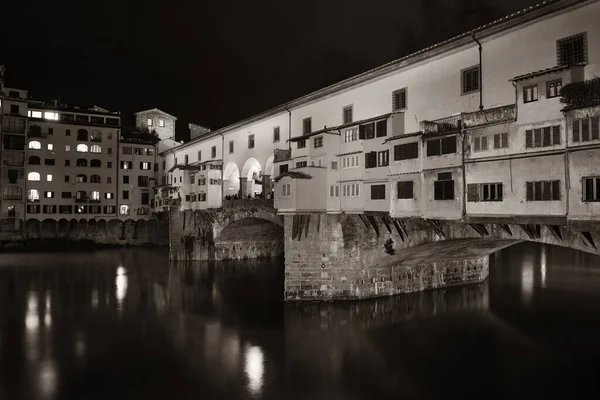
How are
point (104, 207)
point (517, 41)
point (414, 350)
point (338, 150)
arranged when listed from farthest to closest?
point (104, 207), point (338, 150), point (414, 350), point (517, 41)

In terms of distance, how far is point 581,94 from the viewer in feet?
47.4

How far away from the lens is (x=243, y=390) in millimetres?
16094

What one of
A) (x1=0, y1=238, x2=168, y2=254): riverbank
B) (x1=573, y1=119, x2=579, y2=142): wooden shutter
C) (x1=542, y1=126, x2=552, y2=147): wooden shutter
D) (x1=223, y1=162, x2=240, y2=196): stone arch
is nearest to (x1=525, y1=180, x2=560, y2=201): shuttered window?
(x1=542, y1=126, x2=552, y2=147): wooden shutter

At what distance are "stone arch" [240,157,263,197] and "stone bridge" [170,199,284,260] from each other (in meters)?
3.18

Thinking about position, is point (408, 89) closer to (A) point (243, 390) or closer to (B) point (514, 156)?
(B) point (514, 156)

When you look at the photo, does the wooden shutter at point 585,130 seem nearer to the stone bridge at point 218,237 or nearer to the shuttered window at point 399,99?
the shuttered window at point 399,99

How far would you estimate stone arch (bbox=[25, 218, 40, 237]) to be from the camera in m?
58.6

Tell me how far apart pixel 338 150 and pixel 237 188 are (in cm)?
1897

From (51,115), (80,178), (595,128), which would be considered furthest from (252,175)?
(51,115)

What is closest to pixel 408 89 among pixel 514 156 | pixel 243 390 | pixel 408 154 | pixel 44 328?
pixel 408 154

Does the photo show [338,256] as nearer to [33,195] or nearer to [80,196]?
[80,196]

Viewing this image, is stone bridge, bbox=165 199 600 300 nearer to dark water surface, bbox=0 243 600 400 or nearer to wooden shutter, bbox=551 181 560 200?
wooden shutter, bbox=551 181 560 200

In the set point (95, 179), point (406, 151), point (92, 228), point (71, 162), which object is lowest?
point (92, 228)

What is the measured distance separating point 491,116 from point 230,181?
29889 millimetres
